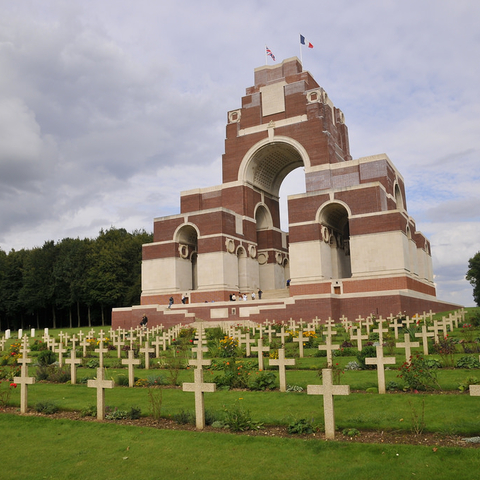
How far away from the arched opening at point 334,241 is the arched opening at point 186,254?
10.0 meters

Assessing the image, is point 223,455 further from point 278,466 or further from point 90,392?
point 90,392

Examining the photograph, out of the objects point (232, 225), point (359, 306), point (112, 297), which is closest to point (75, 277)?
point (112, 297)

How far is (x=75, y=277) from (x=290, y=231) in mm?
26947

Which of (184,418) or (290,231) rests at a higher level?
(290,231)

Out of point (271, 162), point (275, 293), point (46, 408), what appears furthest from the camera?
point (271, 162)

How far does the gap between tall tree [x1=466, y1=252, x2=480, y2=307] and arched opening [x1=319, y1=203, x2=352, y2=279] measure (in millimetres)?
31878

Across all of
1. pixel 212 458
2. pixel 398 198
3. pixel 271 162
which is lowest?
pixel 212 458

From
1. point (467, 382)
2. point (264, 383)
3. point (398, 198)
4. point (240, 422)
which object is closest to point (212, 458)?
point (240, 422)

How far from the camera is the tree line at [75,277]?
4841 centimetres

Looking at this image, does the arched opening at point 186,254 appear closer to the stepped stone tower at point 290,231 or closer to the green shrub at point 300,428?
the stepped stone tower at point 290,231

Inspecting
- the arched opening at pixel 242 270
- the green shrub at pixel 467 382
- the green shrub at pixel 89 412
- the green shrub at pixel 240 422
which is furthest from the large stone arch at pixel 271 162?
the green shrub at pixel 240 422

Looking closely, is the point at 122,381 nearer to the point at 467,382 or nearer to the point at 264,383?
the point at 264,383

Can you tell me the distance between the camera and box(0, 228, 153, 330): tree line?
48406 mm

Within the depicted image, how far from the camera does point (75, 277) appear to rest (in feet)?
161
